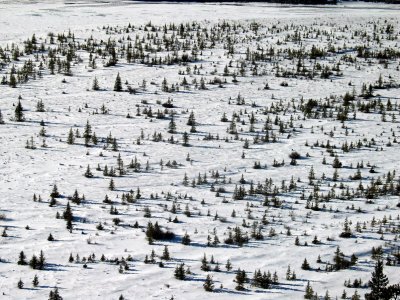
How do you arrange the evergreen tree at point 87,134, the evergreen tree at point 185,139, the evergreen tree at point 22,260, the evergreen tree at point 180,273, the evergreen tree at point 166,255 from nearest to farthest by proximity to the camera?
the evergreen tree at point 180,273 < the evergreen tree at point 22,260 < the evergreen tree at point 166,255 < the evergreen tree at point 87,134 < the evergreen tree at point 185,139

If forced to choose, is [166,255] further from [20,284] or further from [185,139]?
[185,139]

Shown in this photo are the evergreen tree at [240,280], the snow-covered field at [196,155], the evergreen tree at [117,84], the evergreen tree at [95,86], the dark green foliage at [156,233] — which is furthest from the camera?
the evergreen tree at [95,86]

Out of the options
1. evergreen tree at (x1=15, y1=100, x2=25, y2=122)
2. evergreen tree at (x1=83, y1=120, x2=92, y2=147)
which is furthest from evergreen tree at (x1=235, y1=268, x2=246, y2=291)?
evergreen tree at (x1=15, y1=100, x2=25, y2=122)

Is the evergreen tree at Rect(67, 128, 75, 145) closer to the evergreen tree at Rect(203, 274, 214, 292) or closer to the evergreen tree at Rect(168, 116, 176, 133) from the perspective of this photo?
the evergreen tree at Rect(168, 116, 176, 133)

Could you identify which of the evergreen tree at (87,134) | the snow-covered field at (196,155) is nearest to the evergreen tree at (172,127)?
the snow-covered field at (196,155)

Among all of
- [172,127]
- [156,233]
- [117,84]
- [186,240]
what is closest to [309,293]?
[186,240]

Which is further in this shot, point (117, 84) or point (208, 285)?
point (117, 84)

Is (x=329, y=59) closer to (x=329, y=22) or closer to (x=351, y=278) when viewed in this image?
(x=329, y=22)

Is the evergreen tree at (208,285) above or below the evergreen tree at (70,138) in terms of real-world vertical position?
below

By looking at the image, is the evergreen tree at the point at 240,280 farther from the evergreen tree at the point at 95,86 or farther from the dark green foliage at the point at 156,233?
the evergreen tree at the point at 95,86
